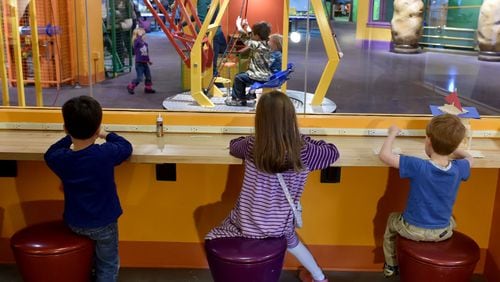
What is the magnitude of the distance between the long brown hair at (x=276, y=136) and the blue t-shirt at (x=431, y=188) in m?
0.49

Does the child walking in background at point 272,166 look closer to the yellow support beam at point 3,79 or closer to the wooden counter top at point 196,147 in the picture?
the wooden counter top at point 196,147

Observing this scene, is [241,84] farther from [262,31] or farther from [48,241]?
[48,241]

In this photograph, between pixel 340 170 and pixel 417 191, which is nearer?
pixel 417 191

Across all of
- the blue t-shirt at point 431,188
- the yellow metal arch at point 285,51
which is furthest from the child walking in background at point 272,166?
the yellow metal arch at point 285,51

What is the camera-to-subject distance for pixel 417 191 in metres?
2.24

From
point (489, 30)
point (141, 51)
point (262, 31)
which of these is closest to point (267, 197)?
→ point (262, 31)

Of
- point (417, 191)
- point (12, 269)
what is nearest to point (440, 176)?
point (417, 191)

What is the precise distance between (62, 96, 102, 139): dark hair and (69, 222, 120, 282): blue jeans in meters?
0.42

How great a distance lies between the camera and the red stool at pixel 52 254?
2.19 meters

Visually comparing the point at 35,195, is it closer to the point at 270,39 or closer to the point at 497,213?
the point at 497,213

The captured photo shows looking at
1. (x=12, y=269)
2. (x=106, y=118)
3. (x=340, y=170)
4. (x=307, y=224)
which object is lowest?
(x=12, y=269)

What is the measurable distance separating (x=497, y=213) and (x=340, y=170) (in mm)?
878

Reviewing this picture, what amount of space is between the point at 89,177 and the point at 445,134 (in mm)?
1468

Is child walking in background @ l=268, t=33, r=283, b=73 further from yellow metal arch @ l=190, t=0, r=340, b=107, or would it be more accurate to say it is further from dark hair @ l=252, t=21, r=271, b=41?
yellow metal arch @ l=190, t=0, r=340, b=107
